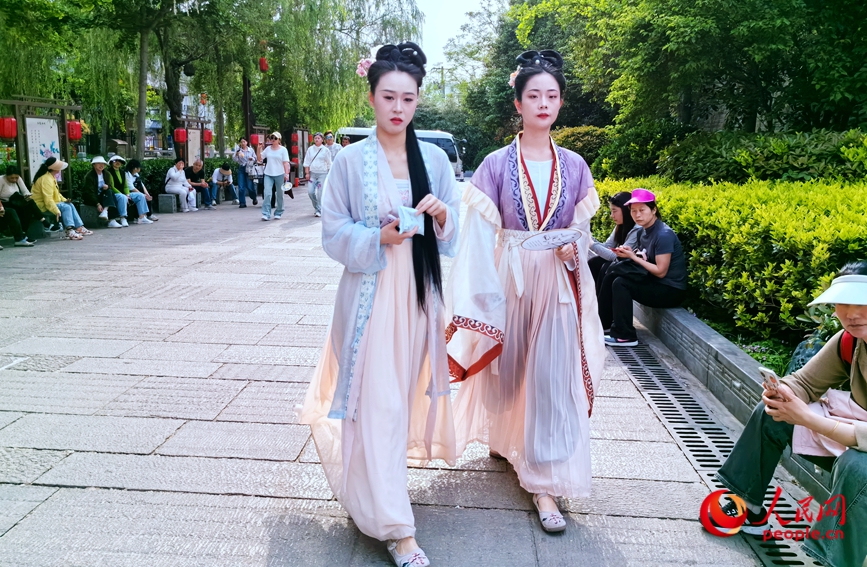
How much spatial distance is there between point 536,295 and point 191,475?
1679 mm

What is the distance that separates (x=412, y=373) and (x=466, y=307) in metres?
0.34

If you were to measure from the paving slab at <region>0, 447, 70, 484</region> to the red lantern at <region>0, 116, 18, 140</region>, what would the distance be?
947 cm

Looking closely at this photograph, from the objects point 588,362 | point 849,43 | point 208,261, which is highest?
point 849,43

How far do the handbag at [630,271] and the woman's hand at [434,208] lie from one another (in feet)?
10.3

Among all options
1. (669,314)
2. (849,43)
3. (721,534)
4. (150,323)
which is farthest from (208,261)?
(849,43)

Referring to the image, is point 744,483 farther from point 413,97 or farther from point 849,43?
point 849,43

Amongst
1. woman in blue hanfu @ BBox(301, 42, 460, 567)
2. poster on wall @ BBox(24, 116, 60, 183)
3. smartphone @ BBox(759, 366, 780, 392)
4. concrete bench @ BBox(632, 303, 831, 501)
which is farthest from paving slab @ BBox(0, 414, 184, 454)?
poster on wall @ BBox(24, 116, 60, 183)

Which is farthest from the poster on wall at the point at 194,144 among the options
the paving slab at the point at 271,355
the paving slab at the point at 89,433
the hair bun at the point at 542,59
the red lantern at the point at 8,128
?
the hair bun at the point at 542,59

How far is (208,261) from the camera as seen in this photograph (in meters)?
9.09

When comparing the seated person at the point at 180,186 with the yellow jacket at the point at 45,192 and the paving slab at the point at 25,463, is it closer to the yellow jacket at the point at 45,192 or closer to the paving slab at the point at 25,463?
the yellow jacket at the point at 45,192

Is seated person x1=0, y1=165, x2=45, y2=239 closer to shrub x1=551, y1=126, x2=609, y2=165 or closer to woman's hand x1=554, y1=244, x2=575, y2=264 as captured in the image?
woman's hand x1=554, y1=244, x2=575, y2=264

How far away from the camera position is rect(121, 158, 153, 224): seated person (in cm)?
1334

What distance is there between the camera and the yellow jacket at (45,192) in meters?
10.7

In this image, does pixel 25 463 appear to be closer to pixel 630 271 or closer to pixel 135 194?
pixel 630 271
